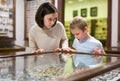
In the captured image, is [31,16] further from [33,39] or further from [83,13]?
[33,39]

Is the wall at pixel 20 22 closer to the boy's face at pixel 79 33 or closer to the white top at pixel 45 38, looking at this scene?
the white top at pixel 45 38

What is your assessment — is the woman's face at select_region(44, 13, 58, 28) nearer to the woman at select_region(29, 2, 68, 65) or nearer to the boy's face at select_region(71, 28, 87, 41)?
the woman at select_region(29, 2, 68, 65)

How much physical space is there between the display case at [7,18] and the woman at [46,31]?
121 inches

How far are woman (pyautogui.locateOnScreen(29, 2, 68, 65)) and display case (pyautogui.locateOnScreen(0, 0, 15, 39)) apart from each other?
10.1ft

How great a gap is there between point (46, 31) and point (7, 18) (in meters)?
3.23

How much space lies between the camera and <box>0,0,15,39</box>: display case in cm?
538

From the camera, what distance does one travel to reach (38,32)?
2463 millimetres

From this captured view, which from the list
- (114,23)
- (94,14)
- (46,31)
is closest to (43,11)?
(46,31)

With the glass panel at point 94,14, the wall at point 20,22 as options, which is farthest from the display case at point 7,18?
the glass panel at point 94,14

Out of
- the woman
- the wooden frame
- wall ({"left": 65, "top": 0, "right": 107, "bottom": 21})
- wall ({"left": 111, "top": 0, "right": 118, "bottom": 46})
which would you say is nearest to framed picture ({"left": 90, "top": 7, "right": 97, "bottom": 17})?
wall ({"left": 65, "top": 0, "right": 107, "bottom": 21})

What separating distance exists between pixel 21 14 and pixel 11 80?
4.89 metres

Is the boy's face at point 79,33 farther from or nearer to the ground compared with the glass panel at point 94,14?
nearer to the ground

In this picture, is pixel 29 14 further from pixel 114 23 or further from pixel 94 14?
pixel 94 14

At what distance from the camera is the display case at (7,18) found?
538 centimetres
